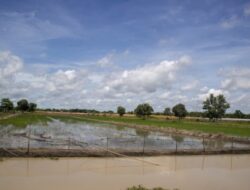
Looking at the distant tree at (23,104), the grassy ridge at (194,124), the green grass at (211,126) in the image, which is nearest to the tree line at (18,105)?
the distant tree at (23,104)

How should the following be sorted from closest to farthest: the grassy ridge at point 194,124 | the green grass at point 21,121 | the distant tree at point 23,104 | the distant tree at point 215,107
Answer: the grassy ridge at point 194,124
the green grass at point 21,121
the distant tree at point 215,107
the distant tree at point 23,104

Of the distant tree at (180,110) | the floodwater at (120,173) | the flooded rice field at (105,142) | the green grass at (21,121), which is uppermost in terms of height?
the distant tree at (180,110)

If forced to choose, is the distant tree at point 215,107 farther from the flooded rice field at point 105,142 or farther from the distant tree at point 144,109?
the flooded rice field at point 105,142

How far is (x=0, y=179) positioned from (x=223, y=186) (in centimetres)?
859

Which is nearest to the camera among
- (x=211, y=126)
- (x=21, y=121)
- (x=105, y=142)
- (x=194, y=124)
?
(x=105, y=142)

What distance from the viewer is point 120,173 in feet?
43.2

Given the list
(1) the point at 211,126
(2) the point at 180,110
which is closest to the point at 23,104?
(2) the point at 180,110

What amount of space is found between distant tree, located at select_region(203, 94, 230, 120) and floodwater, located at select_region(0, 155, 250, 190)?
60166mm

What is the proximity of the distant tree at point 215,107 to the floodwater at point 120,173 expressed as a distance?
60.2 meters

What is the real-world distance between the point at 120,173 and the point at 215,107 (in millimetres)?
67477

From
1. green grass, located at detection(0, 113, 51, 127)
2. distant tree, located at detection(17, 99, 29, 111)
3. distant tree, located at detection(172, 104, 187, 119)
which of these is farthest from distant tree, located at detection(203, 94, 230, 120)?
distant tree, located at detection(17, 99, 29, 111)

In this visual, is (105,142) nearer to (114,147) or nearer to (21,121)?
(114,147)

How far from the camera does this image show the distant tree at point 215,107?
75.6m

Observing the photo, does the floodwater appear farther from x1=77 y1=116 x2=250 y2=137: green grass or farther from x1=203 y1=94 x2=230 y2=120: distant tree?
x1=203 y1=94 x2=230 y2=120: distant tree
